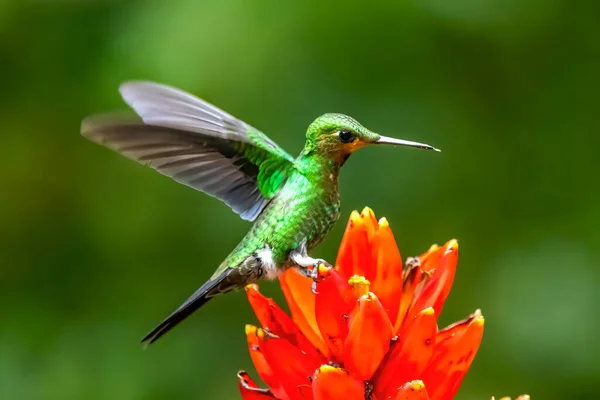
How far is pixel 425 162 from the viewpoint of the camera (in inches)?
158

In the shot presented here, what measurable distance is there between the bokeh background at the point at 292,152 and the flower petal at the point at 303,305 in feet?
4.84

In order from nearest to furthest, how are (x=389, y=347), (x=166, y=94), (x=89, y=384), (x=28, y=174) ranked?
(x=389, y=347) → (x=166, y=94) → (x=89, y=384) → (x=28, y=174)

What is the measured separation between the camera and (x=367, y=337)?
2.08 meters

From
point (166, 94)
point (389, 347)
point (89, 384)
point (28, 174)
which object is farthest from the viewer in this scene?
point (28, 174)

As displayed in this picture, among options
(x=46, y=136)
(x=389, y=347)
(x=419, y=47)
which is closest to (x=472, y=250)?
(x=419, y=47)

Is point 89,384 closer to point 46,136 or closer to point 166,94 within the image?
point 46,136

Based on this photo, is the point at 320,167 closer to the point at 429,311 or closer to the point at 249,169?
the point at 249,169

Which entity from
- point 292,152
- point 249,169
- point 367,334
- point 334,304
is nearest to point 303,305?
point 334,304

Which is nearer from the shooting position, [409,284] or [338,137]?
[409,284]

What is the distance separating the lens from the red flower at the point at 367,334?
6.84ft

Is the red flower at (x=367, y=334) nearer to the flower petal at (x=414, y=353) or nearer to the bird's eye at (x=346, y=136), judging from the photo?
the flower petal at (x=414, y=353)

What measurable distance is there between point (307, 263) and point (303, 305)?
0.43ft

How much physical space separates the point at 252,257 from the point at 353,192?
1.35 meters

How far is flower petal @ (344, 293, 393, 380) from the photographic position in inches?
81.7
